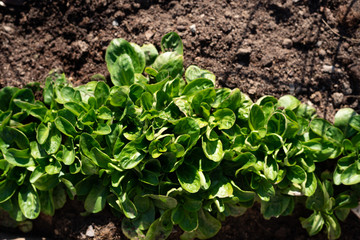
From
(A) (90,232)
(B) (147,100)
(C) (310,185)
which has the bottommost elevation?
(A) (90,232)

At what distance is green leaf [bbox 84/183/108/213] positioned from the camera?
8.93 ft

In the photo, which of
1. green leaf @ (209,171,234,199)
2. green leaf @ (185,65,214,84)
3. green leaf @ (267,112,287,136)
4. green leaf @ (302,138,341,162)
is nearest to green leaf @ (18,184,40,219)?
green leaf @ (209,171,234,199)

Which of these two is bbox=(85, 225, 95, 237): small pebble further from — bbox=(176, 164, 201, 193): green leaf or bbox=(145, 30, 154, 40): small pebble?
bbox=(145, 30, 154, 40): small pebble

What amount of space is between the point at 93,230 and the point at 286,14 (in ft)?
7.64

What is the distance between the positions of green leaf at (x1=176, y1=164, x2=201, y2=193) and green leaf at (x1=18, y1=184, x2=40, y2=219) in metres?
1.07

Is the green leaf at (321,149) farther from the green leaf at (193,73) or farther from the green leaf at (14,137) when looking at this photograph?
the green leaf at (14,137)

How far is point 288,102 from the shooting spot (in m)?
2.93

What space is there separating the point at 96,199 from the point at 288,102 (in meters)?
1.62

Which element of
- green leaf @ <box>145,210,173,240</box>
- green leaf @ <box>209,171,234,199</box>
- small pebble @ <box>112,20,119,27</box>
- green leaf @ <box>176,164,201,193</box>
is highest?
small pebble @ <box>112,20,119,27</box>

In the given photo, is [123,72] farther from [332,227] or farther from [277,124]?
[332,227]

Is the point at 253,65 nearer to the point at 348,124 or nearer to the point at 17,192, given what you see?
the point at 348,124

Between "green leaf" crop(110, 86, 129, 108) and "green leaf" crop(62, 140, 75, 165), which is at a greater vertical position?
"green leaf" crop(110, 86, 129, 108)

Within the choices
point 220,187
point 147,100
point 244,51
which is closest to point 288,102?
point 244,51

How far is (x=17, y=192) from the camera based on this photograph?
112 inches
